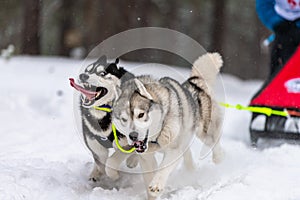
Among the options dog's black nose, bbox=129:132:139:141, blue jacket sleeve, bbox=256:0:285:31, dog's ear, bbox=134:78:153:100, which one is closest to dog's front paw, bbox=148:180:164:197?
dog's black nose, bbox=129:132:139:141

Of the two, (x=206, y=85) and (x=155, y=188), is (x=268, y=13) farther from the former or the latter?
(x=155, y=188)

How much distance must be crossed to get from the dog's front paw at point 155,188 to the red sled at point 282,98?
2.24 m

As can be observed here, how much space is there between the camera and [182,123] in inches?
161

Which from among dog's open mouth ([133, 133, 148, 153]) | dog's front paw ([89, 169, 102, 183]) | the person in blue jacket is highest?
the person in blue jacket

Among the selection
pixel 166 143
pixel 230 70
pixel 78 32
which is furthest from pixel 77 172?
pixel 230 70

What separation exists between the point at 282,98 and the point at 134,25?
9969 mm

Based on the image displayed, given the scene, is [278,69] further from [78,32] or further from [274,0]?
[78,32]

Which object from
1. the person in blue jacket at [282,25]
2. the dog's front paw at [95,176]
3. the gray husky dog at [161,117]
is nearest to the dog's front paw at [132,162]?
the dog's front paw at [95,176]

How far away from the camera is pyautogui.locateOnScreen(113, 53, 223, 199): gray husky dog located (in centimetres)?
366

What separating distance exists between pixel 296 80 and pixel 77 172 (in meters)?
2.53

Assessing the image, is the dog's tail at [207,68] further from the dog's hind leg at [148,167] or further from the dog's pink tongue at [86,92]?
the dog's pink tongue at [86,92]

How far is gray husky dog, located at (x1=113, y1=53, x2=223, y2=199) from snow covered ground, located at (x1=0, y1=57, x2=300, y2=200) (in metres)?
0.28

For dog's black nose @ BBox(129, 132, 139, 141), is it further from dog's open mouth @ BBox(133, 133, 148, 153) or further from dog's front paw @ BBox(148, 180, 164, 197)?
dog's front paw @ BBox(148, 180, 164, 197)

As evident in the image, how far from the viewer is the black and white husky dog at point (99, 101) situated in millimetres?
3785
